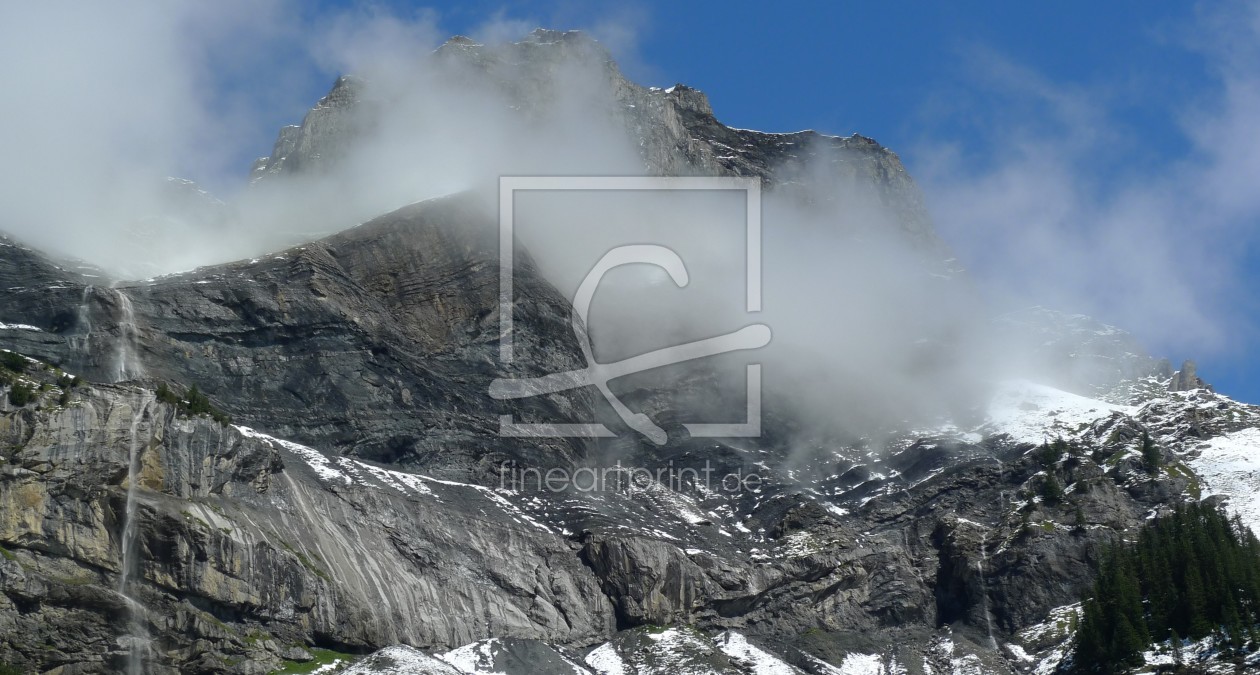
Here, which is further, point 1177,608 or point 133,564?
point 1177,608

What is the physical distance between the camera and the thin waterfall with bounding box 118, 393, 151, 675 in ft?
526

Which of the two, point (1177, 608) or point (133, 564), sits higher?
point (133, 564)

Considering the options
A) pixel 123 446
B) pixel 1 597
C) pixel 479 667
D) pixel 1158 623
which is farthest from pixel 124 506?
pixel 1158 623

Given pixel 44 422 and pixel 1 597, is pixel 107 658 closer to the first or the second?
pixel 1 597

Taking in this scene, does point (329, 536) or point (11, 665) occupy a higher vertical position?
point (329, 536)

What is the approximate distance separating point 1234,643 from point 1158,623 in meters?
11.2

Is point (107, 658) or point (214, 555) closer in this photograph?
point (107, 658)

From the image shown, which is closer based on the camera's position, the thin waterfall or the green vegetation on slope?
the thin waterfall

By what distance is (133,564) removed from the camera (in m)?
164

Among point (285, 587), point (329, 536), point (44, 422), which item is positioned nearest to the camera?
point (44, 422)

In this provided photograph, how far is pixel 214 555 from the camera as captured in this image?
16962 cm

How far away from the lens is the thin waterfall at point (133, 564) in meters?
160

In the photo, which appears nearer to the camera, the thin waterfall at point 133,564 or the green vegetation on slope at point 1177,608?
the thin waterfall at point 133,564

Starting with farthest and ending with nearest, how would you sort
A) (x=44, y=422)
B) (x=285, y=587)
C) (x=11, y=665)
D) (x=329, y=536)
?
1. (x=329, y=536)
2. (x=285, y=587)
3. (x=44, y=422)
4. (x=11, y=665)
